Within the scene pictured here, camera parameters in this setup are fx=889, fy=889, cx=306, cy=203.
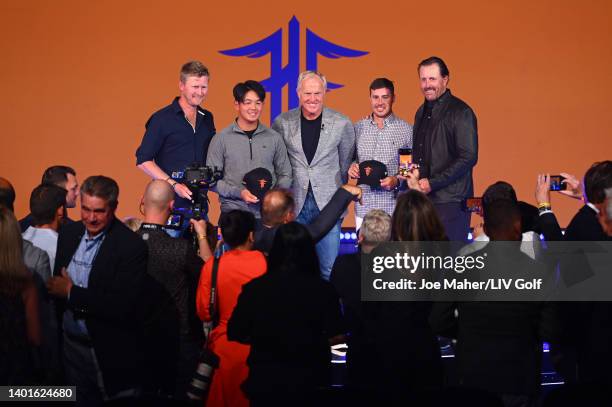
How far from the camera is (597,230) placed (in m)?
3.47

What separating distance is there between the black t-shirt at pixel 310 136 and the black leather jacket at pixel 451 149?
2.25 feet

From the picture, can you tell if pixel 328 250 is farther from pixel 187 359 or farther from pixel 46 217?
pixel 46 217

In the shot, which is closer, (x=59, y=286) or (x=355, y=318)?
(x=59, y=286)

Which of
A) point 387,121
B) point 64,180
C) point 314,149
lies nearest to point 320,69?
point 387,121

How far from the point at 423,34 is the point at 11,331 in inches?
217

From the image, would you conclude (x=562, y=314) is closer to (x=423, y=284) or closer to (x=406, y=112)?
(x=423, y=284)

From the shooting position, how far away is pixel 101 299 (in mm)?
3221

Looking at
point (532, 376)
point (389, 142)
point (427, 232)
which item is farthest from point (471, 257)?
point (389, 142)

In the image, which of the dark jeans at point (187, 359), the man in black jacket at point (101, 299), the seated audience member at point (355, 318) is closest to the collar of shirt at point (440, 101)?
the seated audience member at point (355, 318)

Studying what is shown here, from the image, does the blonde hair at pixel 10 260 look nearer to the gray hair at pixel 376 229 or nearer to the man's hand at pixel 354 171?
the gray hair at pixel 376 229

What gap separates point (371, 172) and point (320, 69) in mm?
2721

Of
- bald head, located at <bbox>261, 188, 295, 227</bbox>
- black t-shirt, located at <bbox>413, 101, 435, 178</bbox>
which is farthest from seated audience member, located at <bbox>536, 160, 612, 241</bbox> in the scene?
black t-shirt, located at <bbox>413, 101, 435, 178</bbox>

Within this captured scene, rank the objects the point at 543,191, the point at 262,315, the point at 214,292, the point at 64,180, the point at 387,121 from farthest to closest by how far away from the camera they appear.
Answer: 1. the point at 387,121
2. the point at 64,180
3. the point at 543,191
4. the point at 214,292
5. the point at 262,315

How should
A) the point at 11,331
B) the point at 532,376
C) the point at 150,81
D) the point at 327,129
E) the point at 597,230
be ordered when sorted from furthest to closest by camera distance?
the point at 150,81, the point at 327,129, the point at 597,230, the point at 532,376, the point at 11,331
